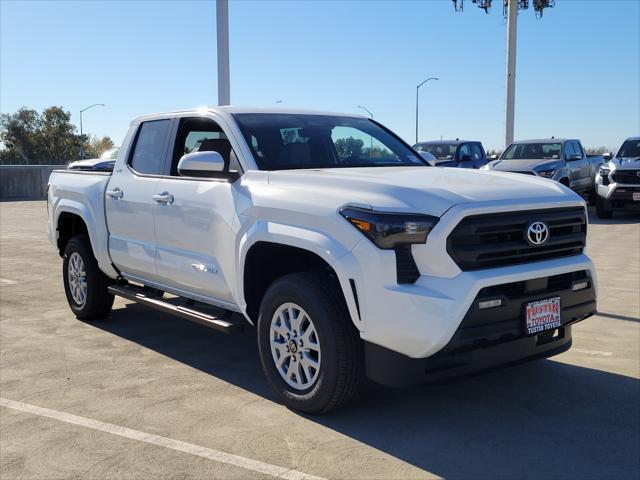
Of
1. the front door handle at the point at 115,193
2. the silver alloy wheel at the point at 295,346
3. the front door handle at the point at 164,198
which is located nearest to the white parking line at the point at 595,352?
the silver alloy wheel at the point at 295,346

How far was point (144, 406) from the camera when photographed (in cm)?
457

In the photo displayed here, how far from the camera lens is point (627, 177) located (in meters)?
16.3

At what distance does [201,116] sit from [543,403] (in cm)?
325

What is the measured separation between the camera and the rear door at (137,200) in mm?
5750

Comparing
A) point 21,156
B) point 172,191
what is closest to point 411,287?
point 172,191

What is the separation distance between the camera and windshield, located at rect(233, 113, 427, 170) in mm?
5055

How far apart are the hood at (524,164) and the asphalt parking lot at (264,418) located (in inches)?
398

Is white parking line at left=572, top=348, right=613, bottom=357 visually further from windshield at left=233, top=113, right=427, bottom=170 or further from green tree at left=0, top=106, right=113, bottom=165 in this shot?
green tree at left=0, top=106, right=113, bottom=165

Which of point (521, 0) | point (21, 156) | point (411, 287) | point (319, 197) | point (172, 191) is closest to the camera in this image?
point (411, 287)

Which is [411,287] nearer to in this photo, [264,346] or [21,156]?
[264,346]

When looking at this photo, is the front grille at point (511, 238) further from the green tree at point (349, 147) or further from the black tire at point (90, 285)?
the black tire at point (90, 285)

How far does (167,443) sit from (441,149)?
16.3 meters

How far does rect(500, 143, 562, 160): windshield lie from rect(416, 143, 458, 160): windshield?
4.91 ft

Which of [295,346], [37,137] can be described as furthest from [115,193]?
[37,137]
